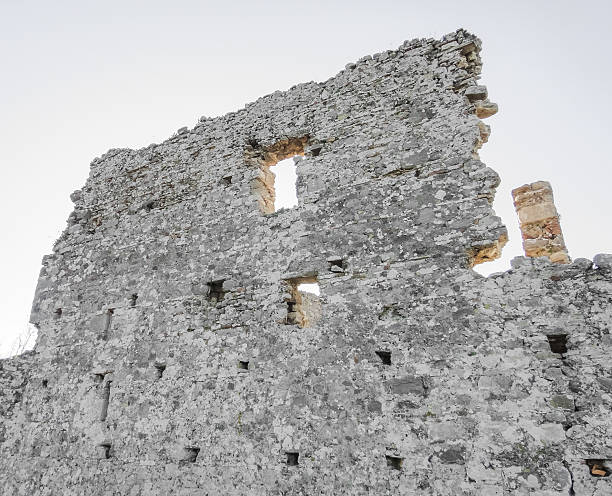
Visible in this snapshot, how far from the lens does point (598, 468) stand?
338 centimetres

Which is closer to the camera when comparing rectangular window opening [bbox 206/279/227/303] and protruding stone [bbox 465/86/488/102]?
protruding stone [bbox 465/86/488/102]

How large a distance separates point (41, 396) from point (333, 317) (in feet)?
14.6

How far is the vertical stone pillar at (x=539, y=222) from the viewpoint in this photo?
4859mm

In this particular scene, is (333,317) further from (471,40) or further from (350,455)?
(471,40)

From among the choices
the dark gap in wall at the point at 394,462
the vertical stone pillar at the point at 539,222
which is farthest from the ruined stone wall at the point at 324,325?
the vertical stone pillar at the point at 539,222

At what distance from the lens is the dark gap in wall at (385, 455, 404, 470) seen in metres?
3.96

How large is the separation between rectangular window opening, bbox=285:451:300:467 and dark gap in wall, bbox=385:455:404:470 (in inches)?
36.1

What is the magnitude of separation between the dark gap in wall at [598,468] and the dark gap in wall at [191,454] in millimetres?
3759

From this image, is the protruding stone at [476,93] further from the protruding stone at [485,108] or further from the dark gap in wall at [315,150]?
the dark gap in wall at [315,150]

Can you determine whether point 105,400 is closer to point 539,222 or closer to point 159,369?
point 159,369

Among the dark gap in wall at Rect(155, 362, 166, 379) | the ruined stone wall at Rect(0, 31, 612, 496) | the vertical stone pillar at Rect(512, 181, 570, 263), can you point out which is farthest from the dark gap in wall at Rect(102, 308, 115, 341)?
the vertical stone pillar at Rect(512, 181, 570, 263)

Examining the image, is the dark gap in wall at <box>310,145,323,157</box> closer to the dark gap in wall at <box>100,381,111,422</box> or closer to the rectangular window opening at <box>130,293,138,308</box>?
the rectangular window opening at <box>130,293,138,308</box>

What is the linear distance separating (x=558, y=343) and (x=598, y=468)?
0.99m

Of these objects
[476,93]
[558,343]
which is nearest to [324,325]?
[558,343]
